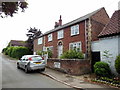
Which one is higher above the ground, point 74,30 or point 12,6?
point 74,30

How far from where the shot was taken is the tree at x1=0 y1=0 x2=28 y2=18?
6.59m

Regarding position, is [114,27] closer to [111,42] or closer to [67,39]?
[111,42]

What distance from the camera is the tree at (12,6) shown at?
21.6ft

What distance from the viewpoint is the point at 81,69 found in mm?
12602

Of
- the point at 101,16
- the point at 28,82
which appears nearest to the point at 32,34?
the point at 101,16

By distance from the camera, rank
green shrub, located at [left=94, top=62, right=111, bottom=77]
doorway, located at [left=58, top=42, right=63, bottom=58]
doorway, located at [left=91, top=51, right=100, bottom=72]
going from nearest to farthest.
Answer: green shrub, located at [left=94, top=62, right=111, bottom=77] < doorway, located at [left=91, top=51, right=100, bottom=72] < doorway, located at [left=58, top=42, right=63, bottom=58]

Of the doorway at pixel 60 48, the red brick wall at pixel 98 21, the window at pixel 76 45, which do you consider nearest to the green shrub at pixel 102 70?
the red brick wall at pixel 98 21

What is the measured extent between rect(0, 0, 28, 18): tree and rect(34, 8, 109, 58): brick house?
998 cm

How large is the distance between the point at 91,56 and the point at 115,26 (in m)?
4.21

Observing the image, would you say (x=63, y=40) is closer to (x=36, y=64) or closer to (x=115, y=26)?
(x=36, y=64)

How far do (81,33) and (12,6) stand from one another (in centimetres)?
1123

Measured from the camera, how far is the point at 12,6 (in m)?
6.71

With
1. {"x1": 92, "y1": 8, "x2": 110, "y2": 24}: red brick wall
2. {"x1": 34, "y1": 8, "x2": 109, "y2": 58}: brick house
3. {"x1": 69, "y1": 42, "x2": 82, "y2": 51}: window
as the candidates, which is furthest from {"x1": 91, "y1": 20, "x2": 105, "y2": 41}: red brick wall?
{"x1": 69, "y1": 42, "x2": 82, "y2": 51}: window

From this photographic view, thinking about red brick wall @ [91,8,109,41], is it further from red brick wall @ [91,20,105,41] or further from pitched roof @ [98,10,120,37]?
pitched roof @ [98,10,120,37]
